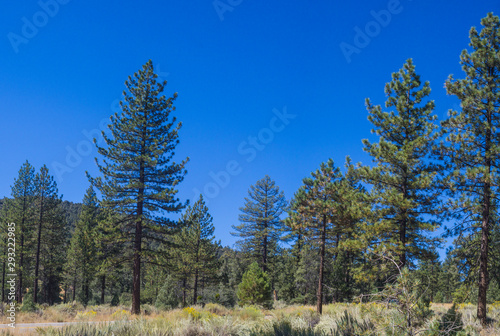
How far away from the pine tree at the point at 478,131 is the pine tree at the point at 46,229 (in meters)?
34.0

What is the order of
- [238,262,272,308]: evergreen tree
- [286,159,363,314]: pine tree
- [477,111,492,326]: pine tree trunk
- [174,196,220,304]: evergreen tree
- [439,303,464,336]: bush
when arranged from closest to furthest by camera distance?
[439,303,464,336]: bush < [477,111,492,326]: pine tree trunk < [286,159,363,314]: pine tree < [238,262,272,308]: evergreen tree < [174,196,220,304]: evergreen tree

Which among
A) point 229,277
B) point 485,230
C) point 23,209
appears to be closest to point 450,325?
point 485,230

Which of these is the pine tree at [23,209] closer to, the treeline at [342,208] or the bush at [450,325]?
the treeline at [342,208]

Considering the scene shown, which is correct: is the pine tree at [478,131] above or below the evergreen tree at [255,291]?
above

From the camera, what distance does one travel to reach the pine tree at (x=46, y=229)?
31.6m

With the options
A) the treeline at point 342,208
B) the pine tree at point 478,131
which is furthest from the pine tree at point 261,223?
the pine tree at point 478,131

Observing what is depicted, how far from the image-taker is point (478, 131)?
12281 millimetres

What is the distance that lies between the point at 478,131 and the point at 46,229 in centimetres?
3848

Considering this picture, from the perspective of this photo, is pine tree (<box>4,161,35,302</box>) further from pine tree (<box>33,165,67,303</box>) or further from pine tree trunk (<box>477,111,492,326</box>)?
pine tree trunk (<box>477,111,492,326</box>)

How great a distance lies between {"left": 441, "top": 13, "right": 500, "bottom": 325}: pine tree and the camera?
39.0 feet

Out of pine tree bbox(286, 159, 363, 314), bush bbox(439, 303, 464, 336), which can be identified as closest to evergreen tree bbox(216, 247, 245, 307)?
pine tree bbox(286, 159, 363, 314)

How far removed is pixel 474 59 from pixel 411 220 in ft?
24.9

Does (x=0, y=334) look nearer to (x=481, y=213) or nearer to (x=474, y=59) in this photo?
(x=481, y=213)

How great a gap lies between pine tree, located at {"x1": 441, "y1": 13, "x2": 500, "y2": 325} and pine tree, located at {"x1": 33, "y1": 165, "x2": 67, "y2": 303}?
3398 cm
